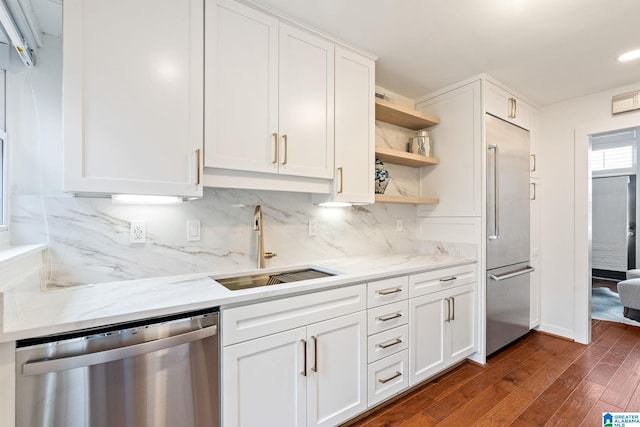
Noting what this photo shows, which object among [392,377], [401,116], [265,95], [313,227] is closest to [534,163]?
[401,116]

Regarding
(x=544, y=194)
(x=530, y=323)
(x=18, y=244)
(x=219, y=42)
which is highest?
(x=219, y=42)

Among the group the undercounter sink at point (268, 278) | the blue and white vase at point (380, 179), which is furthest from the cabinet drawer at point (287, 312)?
the blue and white vase at point (380, 179)

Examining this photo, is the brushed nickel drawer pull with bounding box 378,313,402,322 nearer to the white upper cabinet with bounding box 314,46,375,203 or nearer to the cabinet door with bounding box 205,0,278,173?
the white upper cabinet with bounding box 314,46,375,203

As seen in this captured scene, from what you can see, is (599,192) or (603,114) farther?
(599,192)

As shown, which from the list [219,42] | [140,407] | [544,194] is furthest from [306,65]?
[544,194]

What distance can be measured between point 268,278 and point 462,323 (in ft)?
5.29

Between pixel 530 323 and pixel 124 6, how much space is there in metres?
3.99

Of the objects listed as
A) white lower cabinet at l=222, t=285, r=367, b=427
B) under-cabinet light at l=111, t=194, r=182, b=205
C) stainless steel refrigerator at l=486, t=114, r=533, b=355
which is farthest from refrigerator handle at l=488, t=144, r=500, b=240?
under-cabinet light at l=111, t=194, r=182, b=205

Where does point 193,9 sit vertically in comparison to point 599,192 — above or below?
above

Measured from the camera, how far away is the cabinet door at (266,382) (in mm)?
1251

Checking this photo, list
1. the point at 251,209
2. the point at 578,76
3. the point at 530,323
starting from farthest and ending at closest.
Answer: the point at 530,323 < the point at 578,76 < the point at 251,209

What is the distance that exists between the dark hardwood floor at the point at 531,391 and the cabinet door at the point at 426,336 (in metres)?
0.15

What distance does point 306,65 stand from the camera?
1767 mm

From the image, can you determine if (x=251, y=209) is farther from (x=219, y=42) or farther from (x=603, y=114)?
(x=603, y=114)
